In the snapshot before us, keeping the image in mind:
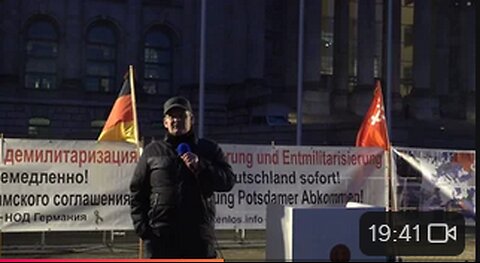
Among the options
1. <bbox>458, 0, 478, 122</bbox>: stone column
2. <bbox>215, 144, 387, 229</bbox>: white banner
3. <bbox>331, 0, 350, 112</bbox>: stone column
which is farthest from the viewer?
<bbox>458, 0, 478, 122</bbox>: stone column

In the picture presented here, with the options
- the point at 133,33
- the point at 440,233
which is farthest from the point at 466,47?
the point at 440,233

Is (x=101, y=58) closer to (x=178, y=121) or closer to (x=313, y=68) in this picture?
(x=313, y=68)

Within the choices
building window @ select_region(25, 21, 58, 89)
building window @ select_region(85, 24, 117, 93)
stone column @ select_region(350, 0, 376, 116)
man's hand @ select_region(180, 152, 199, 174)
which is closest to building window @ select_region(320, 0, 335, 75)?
stone column @ select_region(350, 0, 376, 116)

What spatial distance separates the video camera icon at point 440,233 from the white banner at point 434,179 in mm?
6954

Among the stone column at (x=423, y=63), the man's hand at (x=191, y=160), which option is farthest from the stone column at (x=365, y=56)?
the man's hand at (x=191, y=160)

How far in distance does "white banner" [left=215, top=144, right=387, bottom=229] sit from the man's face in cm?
698

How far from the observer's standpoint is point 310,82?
49688 millimetres

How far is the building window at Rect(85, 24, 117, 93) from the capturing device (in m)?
50.8

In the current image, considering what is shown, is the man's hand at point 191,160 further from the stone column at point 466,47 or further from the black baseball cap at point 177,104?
the stone column at point 466,47

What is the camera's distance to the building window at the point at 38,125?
1841 inches

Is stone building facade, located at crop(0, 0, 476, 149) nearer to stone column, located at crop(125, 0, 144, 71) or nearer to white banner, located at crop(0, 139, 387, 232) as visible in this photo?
stone column, located at crop(125, 0, 144, 71)

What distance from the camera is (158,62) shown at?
52.2 meters

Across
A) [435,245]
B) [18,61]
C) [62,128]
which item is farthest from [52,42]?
[435,245]

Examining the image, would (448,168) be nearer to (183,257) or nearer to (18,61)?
(183,257)
